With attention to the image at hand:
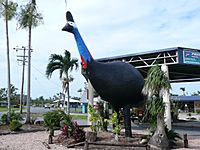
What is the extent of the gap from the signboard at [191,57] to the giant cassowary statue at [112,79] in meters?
4.27

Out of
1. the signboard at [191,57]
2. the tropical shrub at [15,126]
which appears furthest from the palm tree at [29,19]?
the signboard at [191,57]

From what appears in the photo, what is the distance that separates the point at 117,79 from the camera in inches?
454

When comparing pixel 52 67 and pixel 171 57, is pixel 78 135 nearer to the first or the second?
pixel 171 57

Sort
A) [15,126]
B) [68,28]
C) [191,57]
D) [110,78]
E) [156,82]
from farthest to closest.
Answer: [15,126]
[191,57]
[68,28]
[110,78]
[156,82]

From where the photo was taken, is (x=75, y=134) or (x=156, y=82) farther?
(x=75, y=134)

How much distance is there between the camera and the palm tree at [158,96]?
10.7 m

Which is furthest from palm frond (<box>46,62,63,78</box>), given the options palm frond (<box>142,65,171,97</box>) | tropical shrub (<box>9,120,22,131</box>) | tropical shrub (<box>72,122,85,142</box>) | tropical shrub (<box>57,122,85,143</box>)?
palm frond (<box>142,65,171,97</box>)

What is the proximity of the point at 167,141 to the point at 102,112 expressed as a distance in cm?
685

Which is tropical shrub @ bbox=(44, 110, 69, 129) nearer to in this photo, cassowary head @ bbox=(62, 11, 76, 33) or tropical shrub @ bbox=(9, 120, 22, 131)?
tropical shrub @ bbox=(9, 120, 22, 131)

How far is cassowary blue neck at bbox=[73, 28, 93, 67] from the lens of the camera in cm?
1145

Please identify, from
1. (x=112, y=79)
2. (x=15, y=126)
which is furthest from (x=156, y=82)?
(x=15, y=126)

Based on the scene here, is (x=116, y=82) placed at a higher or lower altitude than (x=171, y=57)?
lower

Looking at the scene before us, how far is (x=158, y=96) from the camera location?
10.9 metres

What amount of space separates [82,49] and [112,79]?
5.33 ft
